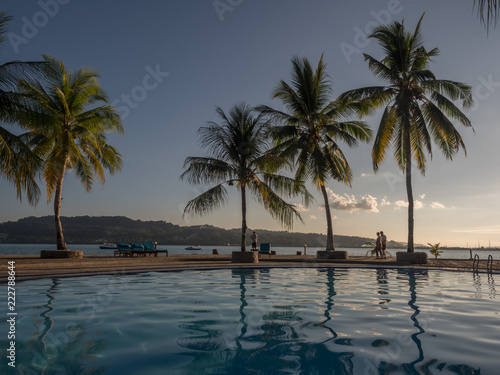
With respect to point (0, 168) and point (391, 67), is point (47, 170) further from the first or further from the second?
point (391, 67)

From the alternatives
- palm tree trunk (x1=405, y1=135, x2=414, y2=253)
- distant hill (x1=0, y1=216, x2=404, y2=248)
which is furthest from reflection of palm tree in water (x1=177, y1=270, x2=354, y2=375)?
distant hill (x1=0, y1=216, x2=404, y2=248)

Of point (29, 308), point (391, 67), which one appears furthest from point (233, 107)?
point (29, 308)

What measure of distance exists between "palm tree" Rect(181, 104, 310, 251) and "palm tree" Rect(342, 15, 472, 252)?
5655 millimetres

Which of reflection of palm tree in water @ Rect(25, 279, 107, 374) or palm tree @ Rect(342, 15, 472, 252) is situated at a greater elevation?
palm tree @ Rect(342, 15, 472, 252)

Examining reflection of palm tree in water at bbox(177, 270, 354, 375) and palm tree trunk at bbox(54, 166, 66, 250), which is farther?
palm tree trunk at bbox(54, 166, 66, 250)

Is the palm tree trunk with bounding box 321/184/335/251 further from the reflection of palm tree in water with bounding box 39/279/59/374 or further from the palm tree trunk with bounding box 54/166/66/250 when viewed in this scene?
the reflection of palm tree in water with bounding box 39/279/59/374

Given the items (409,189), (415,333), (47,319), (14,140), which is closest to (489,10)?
(415,333)

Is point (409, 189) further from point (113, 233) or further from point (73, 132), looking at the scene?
point (113, 233)

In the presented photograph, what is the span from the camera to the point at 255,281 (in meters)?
11.6

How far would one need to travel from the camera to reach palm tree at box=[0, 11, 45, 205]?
13211 mm

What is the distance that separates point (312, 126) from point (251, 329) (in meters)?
18.2

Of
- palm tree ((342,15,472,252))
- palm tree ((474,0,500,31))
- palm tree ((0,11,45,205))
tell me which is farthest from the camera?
palm tree ((342,15,472,252))

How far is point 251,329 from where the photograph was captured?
554 centimetres

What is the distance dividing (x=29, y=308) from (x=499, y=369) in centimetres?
734
